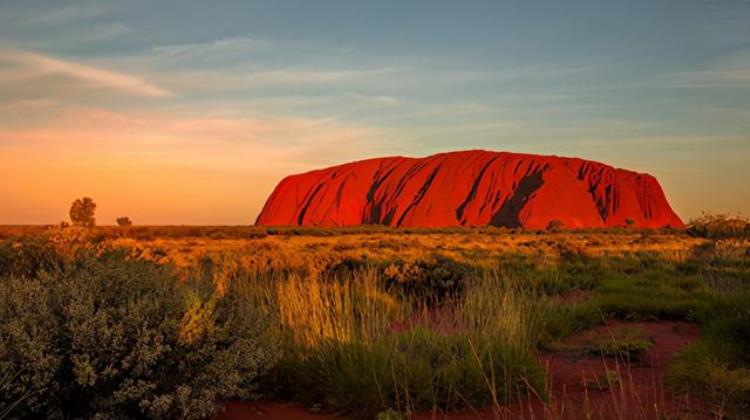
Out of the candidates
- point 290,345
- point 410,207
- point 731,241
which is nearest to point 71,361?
point 290,345

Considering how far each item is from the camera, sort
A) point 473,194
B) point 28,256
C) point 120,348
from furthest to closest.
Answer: point 473,194 < point 28,256 < point 120,348

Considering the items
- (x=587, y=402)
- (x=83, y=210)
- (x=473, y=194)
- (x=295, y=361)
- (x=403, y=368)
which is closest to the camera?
(x=587, y=402)

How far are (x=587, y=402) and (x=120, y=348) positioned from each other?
138 inches

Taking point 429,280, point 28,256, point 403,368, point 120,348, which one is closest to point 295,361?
point 403,368

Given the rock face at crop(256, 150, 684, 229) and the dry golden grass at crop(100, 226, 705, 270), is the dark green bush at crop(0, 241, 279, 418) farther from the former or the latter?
the rock face at crop(256, 150, 684, 229)

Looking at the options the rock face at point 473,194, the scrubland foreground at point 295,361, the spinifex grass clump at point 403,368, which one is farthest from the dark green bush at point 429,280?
the rock face at point 473,194

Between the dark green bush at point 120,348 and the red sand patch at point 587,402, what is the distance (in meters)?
0.61

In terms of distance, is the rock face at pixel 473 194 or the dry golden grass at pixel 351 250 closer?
the dry golden grass at pixel 351 250

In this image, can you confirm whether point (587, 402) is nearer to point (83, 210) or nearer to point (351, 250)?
point (351, 250)

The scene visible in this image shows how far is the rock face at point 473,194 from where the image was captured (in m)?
91.0

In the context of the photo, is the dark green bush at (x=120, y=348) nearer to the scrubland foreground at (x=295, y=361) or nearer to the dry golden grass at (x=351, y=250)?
the scrubland foreground at (x=295, y=361)

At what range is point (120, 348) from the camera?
15.5ft

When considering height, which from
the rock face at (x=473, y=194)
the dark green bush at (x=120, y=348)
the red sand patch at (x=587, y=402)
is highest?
the rock face at (x=473, y=194)

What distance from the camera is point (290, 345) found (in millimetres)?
6719
